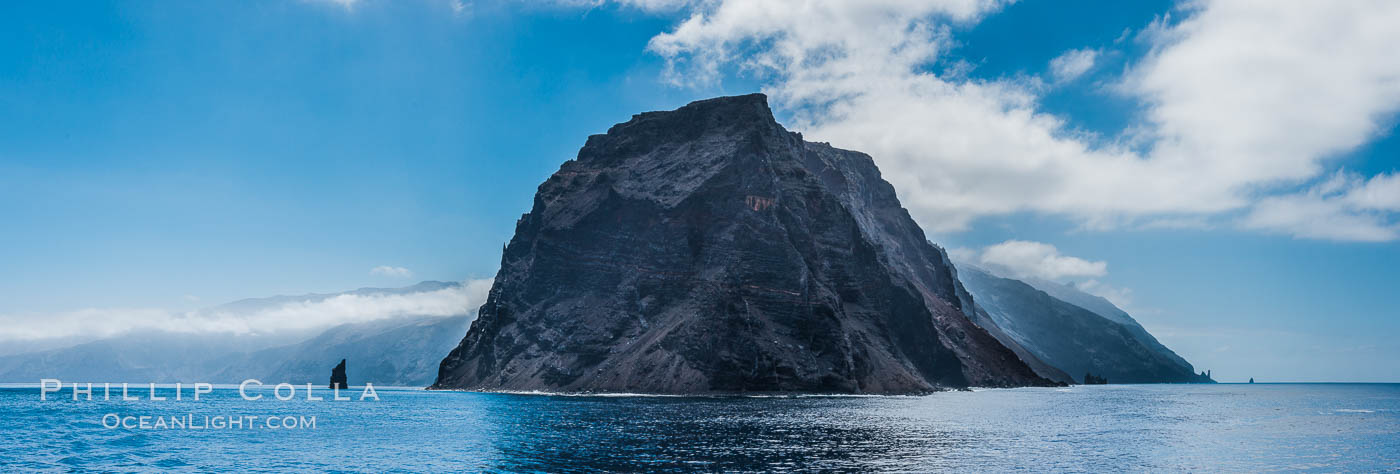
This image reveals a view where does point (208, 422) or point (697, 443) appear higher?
point (697, 443)

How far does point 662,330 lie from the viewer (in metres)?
200

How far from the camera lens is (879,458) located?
196 feet

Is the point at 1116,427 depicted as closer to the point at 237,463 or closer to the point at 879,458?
the point at 879,458

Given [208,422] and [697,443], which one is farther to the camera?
[208,422]

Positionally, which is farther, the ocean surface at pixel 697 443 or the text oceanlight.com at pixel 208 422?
the text oceanlight.com at pixel 208 422

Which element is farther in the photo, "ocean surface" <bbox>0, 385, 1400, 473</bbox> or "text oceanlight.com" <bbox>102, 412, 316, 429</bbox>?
"text oceanlight.com" <bbox>102, 412, 316, 429</bbox>

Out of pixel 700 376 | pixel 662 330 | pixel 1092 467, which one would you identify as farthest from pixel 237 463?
pixel 662 330

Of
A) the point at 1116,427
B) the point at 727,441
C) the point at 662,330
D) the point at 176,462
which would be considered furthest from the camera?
the point at 662,330

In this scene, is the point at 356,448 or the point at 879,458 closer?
the point at 879,458

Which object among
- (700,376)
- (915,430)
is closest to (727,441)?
(915,430)

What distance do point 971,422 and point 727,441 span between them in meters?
42.5

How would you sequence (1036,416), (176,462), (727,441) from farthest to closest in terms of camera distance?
(1036,416)
(727,441)
(176,462)

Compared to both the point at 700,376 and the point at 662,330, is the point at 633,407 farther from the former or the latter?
the point at 662,330

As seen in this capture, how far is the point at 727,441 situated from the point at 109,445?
163 feet
